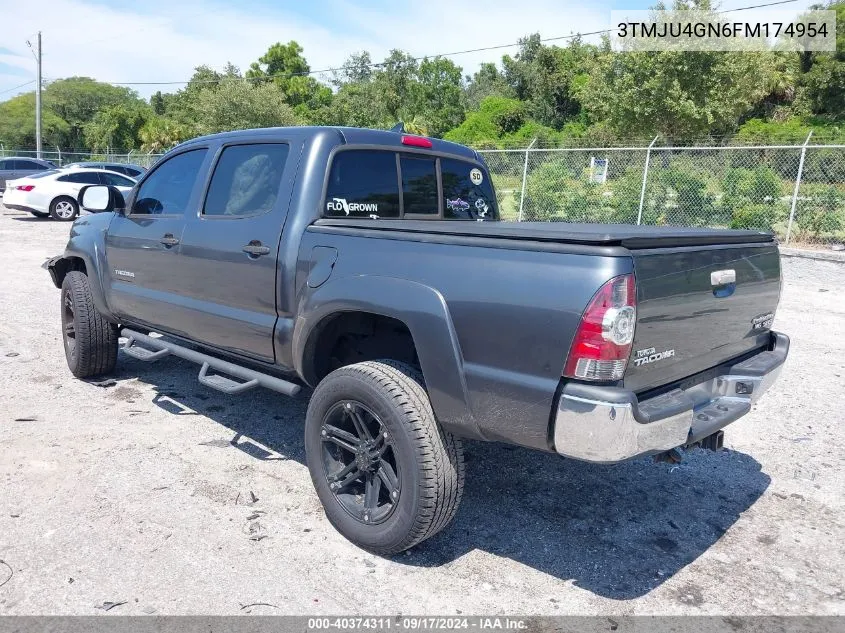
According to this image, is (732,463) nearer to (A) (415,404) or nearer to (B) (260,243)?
(A) (415,404)

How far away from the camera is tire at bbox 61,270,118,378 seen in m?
5.14

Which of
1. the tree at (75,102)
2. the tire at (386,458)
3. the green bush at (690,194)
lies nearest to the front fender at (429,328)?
the tire at (386,458)

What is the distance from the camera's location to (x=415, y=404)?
110 inches

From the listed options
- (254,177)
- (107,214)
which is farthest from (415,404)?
(107,214)

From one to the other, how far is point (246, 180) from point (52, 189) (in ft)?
55.4

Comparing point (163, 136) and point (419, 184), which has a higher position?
point (163, 136)

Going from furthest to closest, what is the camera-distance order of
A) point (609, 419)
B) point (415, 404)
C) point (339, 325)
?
1. point (339, 325)
2. point (415, 404)
3. point (609, 419)

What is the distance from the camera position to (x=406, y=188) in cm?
403

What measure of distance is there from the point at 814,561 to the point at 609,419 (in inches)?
62.0

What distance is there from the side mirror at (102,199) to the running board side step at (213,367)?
927 millimetres

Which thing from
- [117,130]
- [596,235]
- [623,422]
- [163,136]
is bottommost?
[623,422]

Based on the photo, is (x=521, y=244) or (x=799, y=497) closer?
(x=521, y=244)

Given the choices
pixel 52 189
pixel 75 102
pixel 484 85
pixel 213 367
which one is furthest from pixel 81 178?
pixel 484 85

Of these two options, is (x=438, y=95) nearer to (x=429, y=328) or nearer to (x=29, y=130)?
(x=29, y=130)
